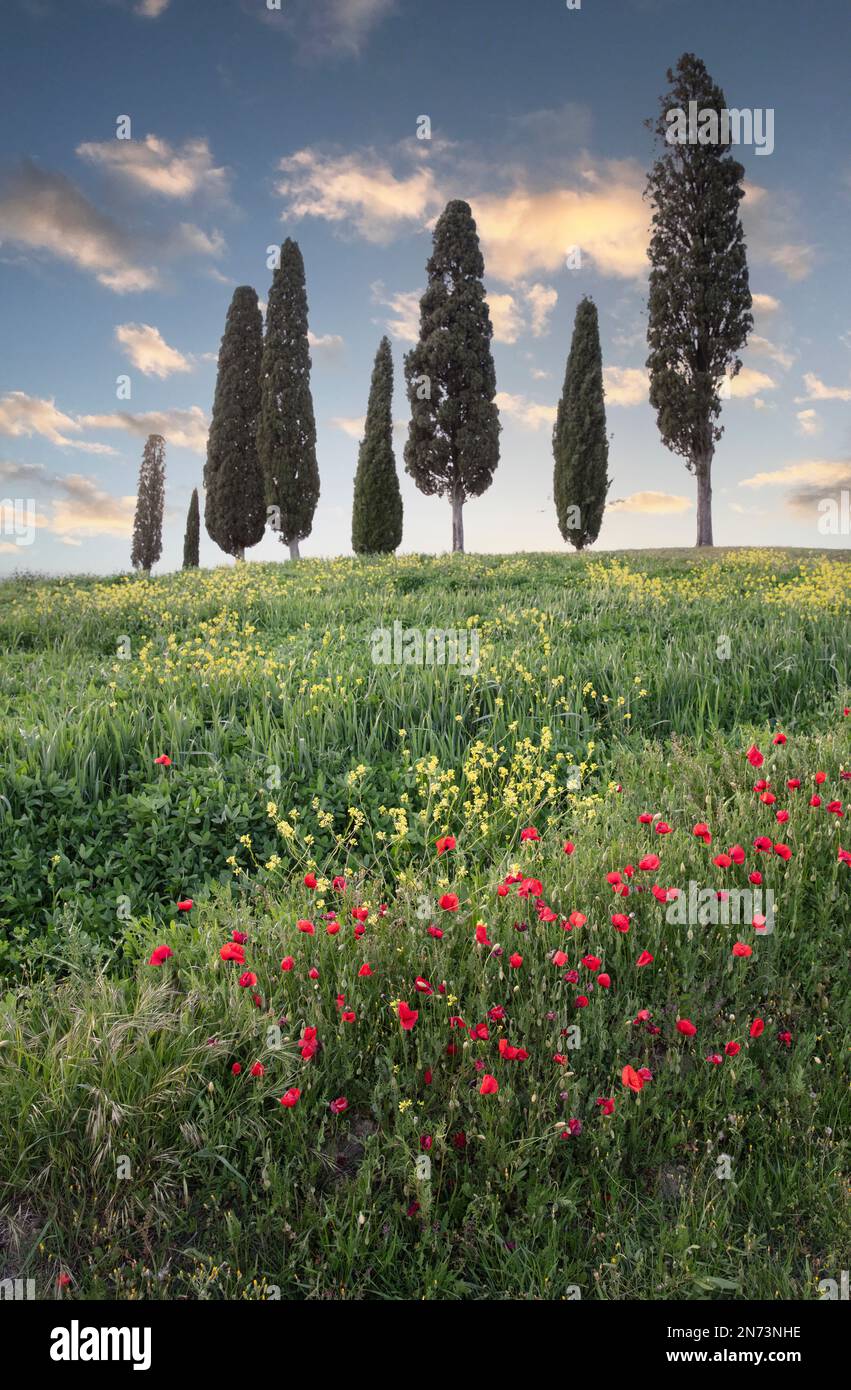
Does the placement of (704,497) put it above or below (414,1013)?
above

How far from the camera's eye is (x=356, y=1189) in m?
2.37

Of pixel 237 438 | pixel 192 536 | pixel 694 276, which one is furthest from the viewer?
pixel 192 536

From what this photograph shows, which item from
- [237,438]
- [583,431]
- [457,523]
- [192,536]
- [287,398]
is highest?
[287,398]

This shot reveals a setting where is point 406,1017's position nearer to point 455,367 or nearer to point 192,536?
point 455,367

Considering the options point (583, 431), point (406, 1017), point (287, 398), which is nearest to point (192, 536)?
point (287, 398)

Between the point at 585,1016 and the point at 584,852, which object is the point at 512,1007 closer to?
the point at 585,1016

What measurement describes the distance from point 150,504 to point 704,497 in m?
36.4

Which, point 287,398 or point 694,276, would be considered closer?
point 694,276

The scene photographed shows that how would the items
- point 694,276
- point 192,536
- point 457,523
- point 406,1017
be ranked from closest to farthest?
point 406,1017 → point 694,276 → point 457,523 → point 192,536

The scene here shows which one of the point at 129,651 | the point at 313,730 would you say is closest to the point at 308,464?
the point at 129,651

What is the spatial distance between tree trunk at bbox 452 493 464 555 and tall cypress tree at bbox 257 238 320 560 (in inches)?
242

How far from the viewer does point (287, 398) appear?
3231cm

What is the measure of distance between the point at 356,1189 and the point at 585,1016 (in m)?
1.12

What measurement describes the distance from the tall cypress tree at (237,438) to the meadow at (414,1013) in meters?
30.1
